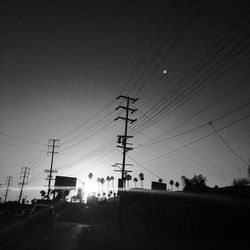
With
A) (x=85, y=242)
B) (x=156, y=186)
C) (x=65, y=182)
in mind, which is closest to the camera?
(x=85, y=242)

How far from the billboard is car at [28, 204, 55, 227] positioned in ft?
182

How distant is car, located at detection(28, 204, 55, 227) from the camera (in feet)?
72.8

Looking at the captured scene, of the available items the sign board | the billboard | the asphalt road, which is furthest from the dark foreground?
the billboard

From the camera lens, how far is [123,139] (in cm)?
Result: 3653

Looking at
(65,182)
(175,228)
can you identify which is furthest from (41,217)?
(65,182)

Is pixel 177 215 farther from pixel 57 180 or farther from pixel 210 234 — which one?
pixel 57 180

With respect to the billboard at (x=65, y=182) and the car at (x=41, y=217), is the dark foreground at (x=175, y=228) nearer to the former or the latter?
the car at (x=41, y=217)

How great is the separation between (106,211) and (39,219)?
56.8 meters

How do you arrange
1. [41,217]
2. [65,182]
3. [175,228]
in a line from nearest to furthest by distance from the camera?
[41,217] → [175,228] → [65,182]

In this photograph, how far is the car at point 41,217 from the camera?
22.2 m

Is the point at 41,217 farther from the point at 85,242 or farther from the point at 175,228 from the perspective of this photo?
the point at 175,228

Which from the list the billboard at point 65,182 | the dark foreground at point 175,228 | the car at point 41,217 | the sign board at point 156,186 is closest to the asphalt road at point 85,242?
the dark foreground at point 175,228

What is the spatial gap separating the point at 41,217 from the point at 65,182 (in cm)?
5710

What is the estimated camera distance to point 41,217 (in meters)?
22.3
